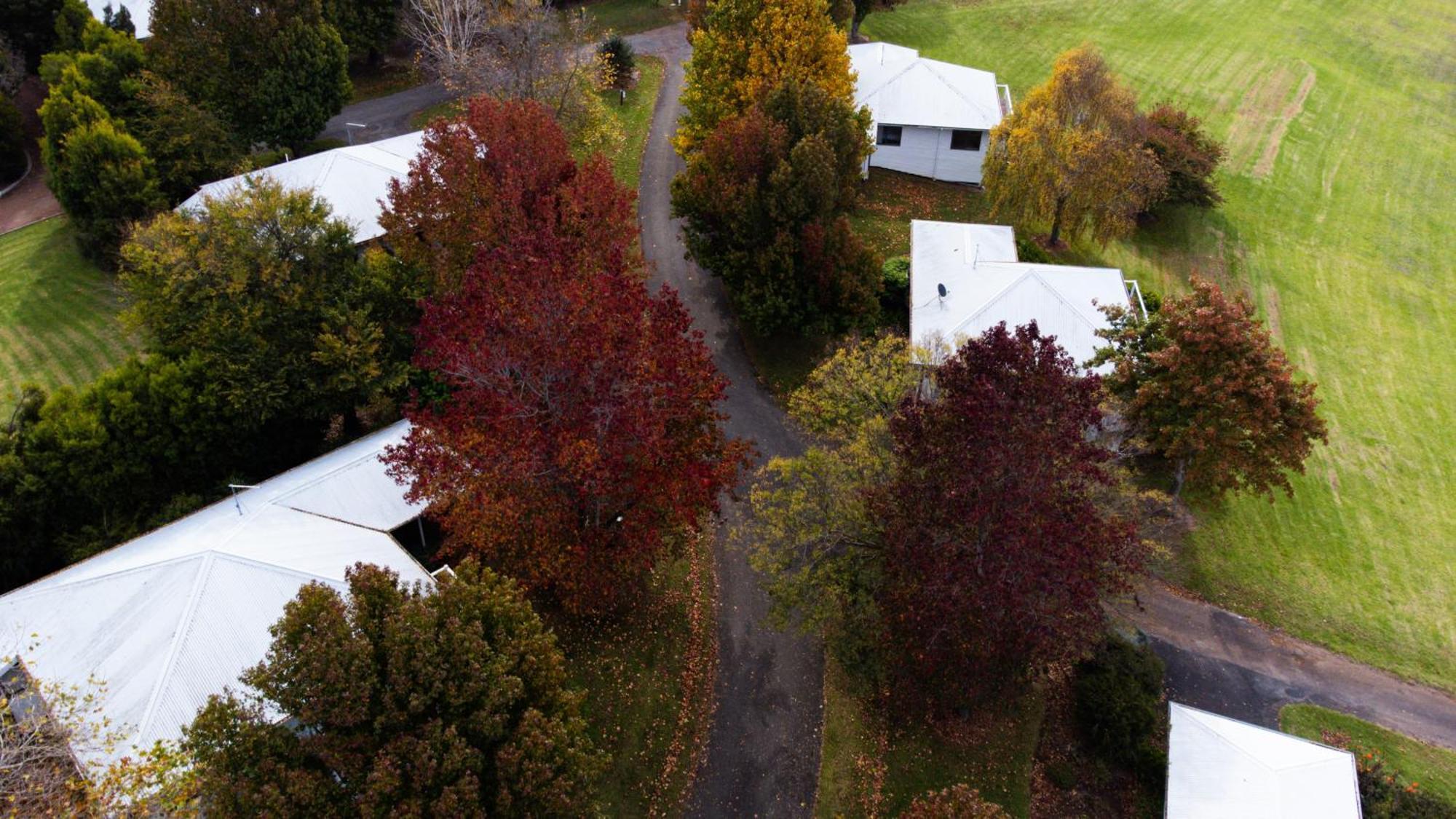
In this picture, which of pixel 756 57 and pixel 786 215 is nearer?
pixel 786 215

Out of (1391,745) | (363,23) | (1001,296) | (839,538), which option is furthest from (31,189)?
(1391,745)

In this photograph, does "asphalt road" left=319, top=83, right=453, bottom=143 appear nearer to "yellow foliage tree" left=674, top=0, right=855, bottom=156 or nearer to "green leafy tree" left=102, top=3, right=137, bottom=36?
"green leafy tree" left=102, top=3, right=137, bottom=36

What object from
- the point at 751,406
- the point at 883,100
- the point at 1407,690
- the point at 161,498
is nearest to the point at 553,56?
the point at 883,100

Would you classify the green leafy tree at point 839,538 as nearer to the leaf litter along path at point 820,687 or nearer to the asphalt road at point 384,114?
the leaf litter along path at point 820,687

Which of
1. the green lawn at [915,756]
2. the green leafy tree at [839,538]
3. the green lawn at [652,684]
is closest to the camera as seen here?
the green lawn at [652,684]

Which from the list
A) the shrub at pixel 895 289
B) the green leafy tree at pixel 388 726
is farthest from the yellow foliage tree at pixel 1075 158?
the green leafy tree at pixel 388 726

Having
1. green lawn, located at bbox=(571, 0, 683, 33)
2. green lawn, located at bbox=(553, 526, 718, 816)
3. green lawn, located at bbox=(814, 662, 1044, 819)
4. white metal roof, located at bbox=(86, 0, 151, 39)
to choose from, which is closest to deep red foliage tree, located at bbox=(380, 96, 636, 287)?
green lawn, located at bbox=(553, 526, 718, 816)

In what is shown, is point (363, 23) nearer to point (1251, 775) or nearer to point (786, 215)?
point (786, 215)
